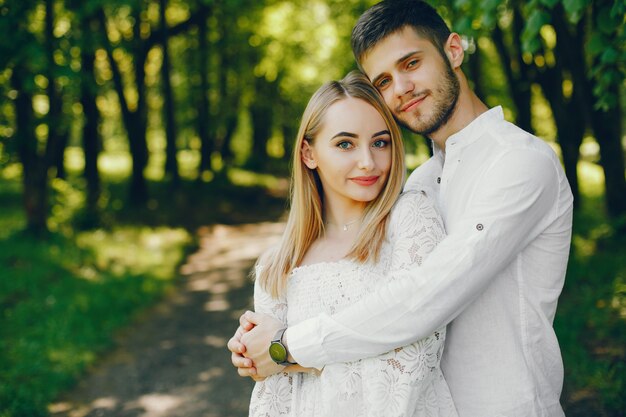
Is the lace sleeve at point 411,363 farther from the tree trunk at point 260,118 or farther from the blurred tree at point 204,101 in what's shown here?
the tree trunk at point 260,118

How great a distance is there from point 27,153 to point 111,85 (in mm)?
5529

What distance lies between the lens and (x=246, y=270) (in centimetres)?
1130

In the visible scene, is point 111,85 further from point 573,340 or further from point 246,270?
point 573,340

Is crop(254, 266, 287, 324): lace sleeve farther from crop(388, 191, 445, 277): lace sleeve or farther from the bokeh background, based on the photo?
the bokeh background

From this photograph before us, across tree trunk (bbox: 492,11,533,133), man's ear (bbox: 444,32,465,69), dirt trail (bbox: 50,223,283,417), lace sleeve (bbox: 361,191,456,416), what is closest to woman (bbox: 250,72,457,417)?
lace sleeve (bbox: 361,191,456,416)

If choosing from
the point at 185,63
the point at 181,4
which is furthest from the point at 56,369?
the point at 185,63

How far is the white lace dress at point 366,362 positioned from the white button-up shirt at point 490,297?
0.07m

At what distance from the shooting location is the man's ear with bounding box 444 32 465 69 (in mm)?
2762

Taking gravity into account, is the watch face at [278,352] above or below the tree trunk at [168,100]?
below

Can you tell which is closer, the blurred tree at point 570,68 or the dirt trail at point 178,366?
the blurred tree at point 570,68

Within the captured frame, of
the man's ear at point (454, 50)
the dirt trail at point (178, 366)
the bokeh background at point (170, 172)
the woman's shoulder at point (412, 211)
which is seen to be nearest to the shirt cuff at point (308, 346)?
the woman's shoulder at point (412, 211)

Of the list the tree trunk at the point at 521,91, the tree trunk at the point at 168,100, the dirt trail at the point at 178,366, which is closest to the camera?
the dirt trail at the point at 178,366

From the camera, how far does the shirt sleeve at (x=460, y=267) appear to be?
7.16 ft

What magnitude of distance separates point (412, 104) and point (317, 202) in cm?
62
